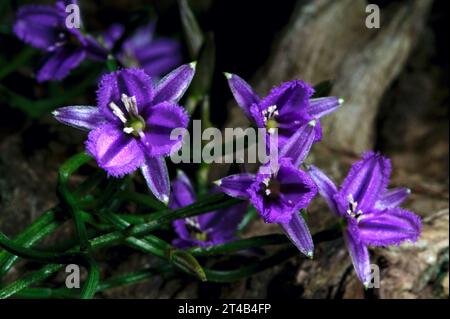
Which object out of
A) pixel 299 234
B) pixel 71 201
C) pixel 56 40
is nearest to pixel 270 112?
pixel 299 234

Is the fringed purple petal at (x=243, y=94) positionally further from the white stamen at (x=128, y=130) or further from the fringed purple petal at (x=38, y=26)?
the fringed purple petal at (x=38, y=26)

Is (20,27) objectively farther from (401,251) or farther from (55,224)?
(401,251)

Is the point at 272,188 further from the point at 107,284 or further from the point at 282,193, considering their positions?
the point at 107,284

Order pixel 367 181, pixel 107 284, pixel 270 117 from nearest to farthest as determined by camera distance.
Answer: pixel 270 117, pixel 367 181, pixel 107 284

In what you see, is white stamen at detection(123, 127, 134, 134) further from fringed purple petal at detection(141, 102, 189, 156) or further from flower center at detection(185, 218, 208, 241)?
flower center at detection(185, 218, 208, 241)

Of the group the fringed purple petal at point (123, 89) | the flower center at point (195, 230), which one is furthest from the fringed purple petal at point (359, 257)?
the fringed purple petal at point (123, 89)

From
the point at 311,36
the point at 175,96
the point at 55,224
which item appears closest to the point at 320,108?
the point at 175,96
